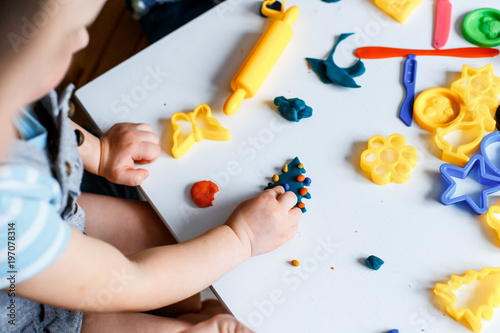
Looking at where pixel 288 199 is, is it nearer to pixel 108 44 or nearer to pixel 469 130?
pixel 469 130

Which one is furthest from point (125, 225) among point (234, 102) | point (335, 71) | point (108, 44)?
point (108, 44)

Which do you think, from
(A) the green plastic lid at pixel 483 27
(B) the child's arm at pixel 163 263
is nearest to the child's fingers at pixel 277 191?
(B) the child's arm at pixel 163 263

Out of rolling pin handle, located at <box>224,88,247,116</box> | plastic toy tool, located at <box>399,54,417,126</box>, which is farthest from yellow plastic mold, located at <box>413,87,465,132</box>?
rolling pin handle, located at <box>224,88,247,116</box>

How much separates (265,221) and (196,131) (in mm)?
152

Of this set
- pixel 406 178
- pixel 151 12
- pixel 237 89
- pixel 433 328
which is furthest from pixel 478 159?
pixel 151 12

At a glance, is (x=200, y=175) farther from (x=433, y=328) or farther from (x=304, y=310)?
(x=433, y=328)

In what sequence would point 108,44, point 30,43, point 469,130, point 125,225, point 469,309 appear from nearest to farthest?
point 30,43
point 469,309
point 469,130
point 125,225
point 108,44

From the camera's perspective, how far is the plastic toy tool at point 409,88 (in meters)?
0.63

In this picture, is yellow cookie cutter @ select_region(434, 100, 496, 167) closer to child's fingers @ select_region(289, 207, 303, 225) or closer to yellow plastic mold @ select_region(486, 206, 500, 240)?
yellow plastic mold @ select_region(486, 206, 500, 240)

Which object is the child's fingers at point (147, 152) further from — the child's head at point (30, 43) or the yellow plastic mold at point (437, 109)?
the yellow plastic mold at point (437, 109)

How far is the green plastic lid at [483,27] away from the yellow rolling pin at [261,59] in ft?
0.79

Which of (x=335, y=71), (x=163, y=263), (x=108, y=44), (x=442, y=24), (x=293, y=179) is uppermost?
(x=442, y=24)

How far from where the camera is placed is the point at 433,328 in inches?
20.3

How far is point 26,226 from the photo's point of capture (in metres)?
0.44
